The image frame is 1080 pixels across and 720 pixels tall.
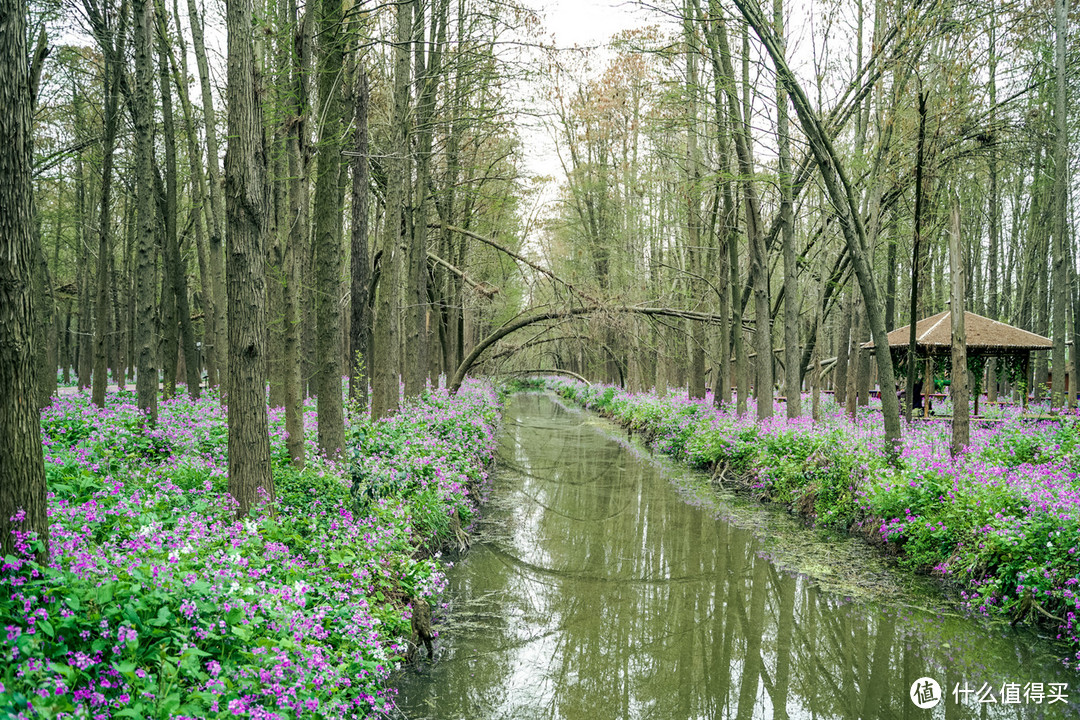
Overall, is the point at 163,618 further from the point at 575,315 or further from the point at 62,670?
the point at 575,315

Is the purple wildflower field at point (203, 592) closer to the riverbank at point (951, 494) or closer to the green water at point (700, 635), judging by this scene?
the green water at point (700, 635)

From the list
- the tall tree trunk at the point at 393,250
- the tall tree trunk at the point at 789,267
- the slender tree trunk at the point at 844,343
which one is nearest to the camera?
the tall tree trunk at the point at 393,250

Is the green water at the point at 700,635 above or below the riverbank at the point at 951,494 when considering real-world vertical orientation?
below

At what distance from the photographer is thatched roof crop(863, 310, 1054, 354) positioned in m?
16.3

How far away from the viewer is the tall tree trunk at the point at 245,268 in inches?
184

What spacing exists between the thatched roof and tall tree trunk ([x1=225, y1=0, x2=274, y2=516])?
16108 mm

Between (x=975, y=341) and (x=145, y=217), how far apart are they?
18.0 metres

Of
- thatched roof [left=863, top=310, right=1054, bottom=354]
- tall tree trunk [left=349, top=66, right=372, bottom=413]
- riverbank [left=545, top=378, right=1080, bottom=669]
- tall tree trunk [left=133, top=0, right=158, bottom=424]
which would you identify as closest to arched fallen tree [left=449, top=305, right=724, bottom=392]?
riverbank [left=545, top=378, right=1080, bottom=669]

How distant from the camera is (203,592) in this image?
9.64ft

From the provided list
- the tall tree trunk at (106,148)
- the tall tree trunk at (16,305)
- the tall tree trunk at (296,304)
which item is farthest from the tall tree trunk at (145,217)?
the tall tree trunk at (16,305)

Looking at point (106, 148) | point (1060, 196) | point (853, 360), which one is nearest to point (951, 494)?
point (1060, 196)

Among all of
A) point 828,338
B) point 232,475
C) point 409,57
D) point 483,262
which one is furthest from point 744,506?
point 828,338

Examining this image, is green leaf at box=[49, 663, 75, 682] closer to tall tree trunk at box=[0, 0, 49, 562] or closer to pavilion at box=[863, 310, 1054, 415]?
tall tree trunk at box=[0, 0, 49, 562]

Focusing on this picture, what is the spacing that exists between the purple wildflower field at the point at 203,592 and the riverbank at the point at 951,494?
4.94 m
